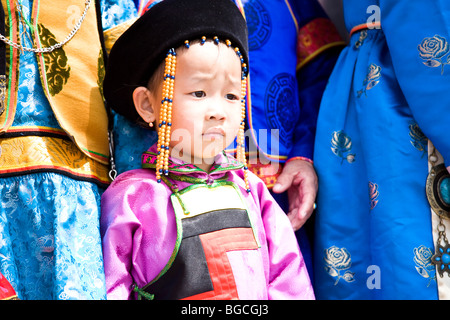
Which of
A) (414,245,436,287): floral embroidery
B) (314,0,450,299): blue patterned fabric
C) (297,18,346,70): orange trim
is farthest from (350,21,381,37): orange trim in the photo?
(414,245,436,287): floral embroidery

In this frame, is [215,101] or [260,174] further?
[260,174]

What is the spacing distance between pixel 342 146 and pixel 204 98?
583 millimetres

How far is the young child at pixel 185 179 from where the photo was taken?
1.42 metres

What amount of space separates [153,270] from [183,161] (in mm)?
315

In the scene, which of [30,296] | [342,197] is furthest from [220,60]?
[30,296]

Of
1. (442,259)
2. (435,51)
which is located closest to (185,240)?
(442,259)

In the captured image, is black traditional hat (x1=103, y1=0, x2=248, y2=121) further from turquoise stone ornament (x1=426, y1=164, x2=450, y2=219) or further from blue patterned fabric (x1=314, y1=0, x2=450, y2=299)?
turquoise stone ornament (x1=426, y1=164, x2=450, y2=219)

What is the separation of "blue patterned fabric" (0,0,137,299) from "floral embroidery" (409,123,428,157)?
0.96 meters

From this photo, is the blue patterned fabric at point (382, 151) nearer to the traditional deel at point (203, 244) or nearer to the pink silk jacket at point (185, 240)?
the pink silk jacket at point (185, 240)

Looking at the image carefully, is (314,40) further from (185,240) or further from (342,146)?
(185,240)

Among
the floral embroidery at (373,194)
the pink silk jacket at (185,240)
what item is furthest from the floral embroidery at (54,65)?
the floral embroidery at (373,194)

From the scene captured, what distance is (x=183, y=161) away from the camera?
153 cm
